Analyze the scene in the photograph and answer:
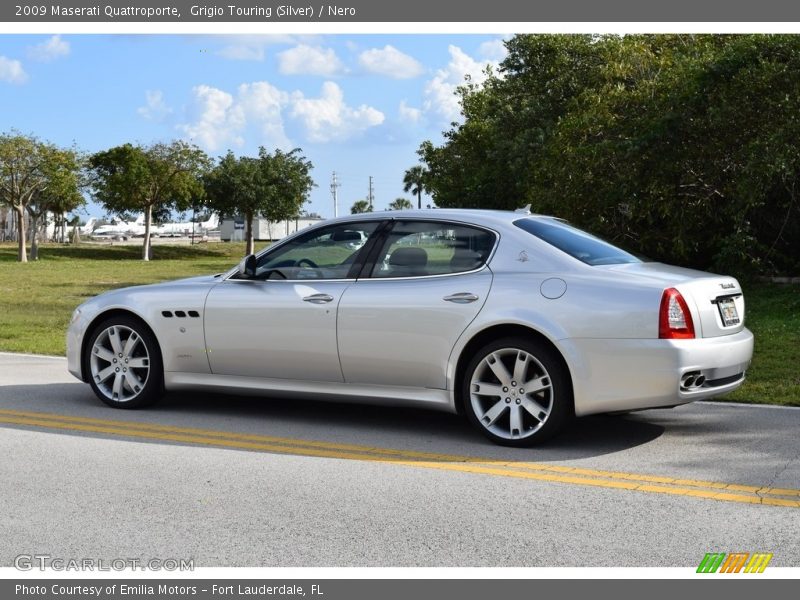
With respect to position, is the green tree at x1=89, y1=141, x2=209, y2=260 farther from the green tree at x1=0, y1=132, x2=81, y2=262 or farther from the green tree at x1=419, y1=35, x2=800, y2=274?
the green tree at x1=419, y1=35, x2=800, y2=274

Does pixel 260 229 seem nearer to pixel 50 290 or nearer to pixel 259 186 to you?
pixel 259 186

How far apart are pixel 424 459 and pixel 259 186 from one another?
62077mm

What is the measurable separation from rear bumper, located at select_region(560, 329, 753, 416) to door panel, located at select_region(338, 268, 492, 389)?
0.81 m

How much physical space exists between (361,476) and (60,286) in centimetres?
2670

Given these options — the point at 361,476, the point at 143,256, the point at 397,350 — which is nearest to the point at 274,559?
the point at 361,476

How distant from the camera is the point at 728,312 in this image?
723cm

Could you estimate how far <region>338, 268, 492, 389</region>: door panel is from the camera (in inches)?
→ 288

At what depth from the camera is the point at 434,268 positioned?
7613 millimetres

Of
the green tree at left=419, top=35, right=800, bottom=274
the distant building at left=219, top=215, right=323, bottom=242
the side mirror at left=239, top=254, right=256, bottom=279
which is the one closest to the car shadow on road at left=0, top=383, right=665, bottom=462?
the side mirror at left=239, top=254, right=256, bottom=279

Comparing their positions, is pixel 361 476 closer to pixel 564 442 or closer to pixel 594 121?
pixel 564 442

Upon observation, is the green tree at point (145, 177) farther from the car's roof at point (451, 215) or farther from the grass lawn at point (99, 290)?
the car's roof at point (451, 215)

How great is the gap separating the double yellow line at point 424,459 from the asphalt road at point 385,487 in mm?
22

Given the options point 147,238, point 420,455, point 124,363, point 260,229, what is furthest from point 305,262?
point 260,229

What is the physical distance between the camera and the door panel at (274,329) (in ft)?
25.5
